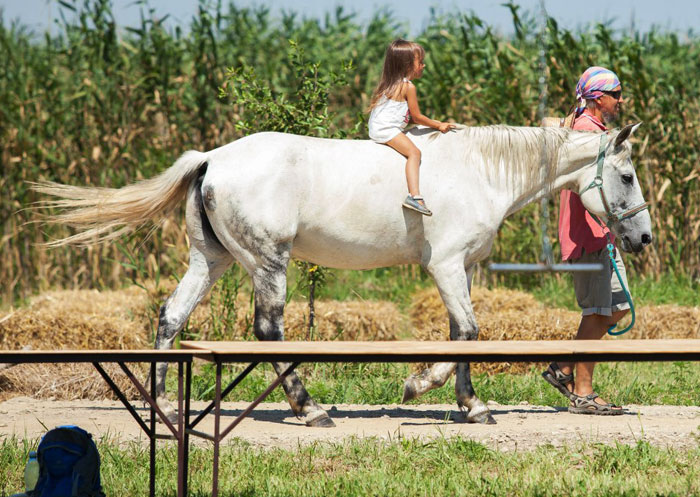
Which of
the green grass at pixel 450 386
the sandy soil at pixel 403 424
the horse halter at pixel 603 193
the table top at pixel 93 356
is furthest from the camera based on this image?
the green grass at pixel 450 386

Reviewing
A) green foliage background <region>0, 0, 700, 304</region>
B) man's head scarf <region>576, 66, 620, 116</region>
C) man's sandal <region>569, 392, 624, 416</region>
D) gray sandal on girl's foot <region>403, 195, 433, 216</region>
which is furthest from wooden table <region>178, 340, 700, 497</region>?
green foliage background <region>0, 0, 700, 304</region>

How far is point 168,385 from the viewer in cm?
708

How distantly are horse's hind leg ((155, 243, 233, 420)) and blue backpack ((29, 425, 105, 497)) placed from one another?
2255 millimetres

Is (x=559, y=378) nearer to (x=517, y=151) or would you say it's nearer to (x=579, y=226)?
(x=579, y=226)

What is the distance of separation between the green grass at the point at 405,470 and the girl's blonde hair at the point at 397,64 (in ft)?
7.21

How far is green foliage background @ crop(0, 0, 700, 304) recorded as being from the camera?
10.4 meters

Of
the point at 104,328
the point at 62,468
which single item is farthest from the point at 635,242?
the point at 104,328

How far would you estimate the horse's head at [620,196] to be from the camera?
5.79 meters

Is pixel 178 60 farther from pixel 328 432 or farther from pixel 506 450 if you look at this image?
pixel 506 450

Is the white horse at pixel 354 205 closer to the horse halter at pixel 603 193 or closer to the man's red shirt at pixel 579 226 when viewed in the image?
the horse halter at pixel 603 193

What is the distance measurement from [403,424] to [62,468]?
2.59 metres

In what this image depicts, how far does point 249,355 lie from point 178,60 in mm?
8145

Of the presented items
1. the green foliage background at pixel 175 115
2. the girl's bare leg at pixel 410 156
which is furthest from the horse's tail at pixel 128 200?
the green foliage background at pixel 175 115

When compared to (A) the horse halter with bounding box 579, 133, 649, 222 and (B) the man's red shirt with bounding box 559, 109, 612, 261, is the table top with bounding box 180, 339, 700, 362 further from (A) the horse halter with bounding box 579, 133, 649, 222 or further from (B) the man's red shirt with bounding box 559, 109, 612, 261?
(B) the man's red shirt with bounding box 559, 109, 612, 261
